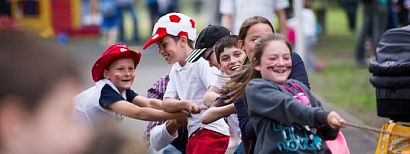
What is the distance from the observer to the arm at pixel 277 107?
16.4 ft

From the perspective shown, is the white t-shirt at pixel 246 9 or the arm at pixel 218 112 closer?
the arm at pixel 218 112

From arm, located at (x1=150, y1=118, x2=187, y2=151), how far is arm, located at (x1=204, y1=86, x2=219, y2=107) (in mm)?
185

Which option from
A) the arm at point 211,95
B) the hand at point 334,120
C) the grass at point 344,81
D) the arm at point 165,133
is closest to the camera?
the hand at point 334,120

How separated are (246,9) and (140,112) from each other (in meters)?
4.67

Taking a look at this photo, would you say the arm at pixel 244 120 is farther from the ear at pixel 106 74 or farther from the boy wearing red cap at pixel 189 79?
the ear at pixel 106 74

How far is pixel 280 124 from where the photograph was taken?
5195 mm

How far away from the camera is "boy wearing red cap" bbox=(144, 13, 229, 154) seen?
6613 mm

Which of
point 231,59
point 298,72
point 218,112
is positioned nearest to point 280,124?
point 298,72

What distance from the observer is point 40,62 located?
247cm

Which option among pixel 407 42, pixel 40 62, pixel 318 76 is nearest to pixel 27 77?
pixel 40 62

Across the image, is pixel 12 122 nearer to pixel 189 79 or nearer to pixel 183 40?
pixel 189 79

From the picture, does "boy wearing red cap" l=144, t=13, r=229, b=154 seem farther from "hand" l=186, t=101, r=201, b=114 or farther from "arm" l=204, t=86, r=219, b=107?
"hand" l=186, t=101, r=201, b=114

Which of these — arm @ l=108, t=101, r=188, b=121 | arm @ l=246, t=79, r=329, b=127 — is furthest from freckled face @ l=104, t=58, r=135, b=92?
arm @ l=246, t=79, r=329, b=127

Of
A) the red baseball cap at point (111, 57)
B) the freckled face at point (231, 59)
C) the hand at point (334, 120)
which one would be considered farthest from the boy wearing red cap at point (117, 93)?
the hand at point (334, 120)
